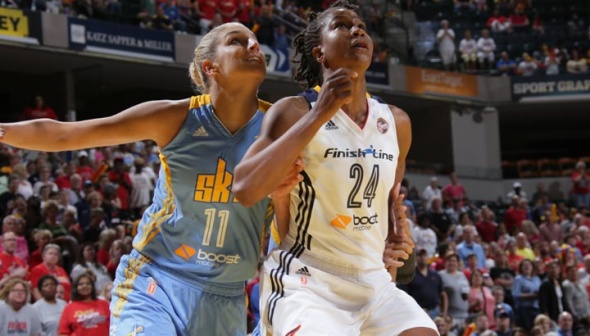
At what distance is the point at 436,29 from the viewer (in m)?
25.3

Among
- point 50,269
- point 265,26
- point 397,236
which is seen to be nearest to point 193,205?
point 397,236

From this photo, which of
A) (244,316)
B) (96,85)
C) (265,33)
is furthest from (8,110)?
(244,316)

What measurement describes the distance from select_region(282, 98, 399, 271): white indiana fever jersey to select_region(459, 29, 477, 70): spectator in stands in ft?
67.5

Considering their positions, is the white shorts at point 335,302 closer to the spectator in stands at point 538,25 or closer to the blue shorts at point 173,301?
the blue shorts at point 173,301

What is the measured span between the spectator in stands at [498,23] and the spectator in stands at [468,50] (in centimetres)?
113

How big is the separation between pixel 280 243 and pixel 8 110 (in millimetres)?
18979

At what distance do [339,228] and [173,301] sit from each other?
3.09 feet

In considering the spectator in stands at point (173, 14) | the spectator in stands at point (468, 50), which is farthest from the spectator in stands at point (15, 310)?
the spectator in stands at point (468, 50)

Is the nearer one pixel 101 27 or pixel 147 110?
pixel 147 110

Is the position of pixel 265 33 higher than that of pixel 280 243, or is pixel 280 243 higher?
pixel 265 33

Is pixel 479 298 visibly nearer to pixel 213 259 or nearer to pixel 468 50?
pixel 213 259

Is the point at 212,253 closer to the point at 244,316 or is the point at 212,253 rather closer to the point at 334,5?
the point at 244,316

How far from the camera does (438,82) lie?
24078 mm

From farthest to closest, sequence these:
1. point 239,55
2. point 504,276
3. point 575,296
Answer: point 504,276 → point 575,296 → point 239,55
